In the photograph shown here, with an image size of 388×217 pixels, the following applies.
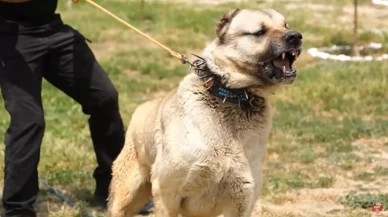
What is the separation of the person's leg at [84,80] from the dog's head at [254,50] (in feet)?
4.56

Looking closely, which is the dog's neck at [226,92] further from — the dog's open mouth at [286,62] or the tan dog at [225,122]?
the dog's open mouth at [286,62]

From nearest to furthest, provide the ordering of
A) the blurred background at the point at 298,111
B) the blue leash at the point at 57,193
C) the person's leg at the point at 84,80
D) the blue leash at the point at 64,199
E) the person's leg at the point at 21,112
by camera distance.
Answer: the person's leg at the point at 21,112 → the person's leg at the point at 84,80 → the blue leash at the point at 64,199 → the blue leash at the point at 57,193 → the blurred background at the point at 298,111

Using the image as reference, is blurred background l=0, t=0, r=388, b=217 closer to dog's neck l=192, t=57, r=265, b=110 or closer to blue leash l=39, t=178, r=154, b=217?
blue leash l=39, t=178, r=154, b=217

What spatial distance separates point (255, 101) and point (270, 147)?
138 inches

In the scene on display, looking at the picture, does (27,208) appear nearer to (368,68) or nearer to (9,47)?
(9,47)

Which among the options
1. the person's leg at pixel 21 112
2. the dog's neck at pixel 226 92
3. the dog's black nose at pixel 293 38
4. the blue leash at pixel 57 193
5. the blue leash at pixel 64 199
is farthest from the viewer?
the blue leash at pixel 57 193

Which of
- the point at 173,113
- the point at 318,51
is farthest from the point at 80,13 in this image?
the point at 173,113

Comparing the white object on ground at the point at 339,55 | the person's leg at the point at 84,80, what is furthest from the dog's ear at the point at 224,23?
the white object on ground at the point at 339,55

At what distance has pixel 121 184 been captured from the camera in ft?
16.8

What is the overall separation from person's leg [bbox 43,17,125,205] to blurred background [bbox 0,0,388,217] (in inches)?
25.9

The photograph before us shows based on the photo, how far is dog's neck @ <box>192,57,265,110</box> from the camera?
4473 millimetres

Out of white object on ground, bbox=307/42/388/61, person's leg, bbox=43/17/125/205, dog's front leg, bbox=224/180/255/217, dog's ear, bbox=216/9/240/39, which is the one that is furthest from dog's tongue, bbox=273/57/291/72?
white object on ground, bbox=307/42/388/61

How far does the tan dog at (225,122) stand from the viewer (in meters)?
4.35

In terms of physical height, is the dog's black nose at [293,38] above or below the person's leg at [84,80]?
above
